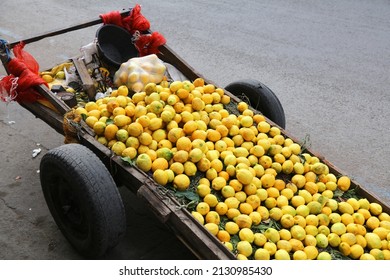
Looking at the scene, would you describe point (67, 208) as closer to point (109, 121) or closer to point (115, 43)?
point (109, 121)

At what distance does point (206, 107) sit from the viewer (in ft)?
12.1

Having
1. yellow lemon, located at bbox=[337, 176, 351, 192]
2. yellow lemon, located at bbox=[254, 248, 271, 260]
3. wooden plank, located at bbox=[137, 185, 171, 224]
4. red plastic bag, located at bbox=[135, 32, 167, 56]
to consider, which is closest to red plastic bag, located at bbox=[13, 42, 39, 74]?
red plastic bag, located at bbox=[135, 32, 167, 56]

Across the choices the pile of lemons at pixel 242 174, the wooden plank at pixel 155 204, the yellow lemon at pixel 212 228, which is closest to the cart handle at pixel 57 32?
the pile of lemons at pixel 242 174

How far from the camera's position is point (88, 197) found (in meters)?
2.85

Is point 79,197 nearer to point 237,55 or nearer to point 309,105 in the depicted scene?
point 309,105

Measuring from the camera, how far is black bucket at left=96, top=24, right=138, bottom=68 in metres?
4.38

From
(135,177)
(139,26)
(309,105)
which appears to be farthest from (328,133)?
(135,177)

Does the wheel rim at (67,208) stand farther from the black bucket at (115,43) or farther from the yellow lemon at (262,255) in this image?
the black bucket at (115,43)

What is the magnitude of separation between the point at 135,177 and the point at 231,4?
7.07 m

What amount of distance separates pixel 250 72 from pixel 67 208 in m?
3.97

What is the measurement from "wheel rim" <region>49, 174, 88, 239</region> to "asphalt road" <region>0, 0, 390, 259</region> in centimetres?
24

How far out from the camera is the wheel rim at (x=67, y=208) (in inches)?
124

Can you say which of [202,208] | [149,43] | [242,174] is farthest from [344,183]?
[149,43]

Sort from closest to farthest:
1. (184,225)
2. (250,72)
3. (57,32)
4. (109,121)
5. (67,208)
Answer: (184,225)
(67,208)
(109,121)
(57,32)
(250,72)
